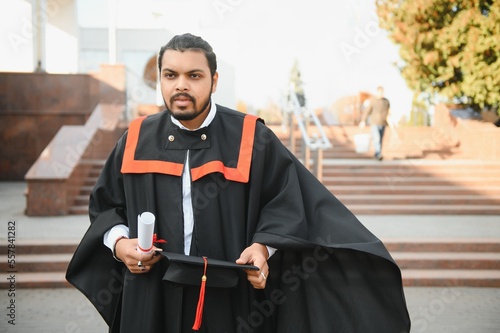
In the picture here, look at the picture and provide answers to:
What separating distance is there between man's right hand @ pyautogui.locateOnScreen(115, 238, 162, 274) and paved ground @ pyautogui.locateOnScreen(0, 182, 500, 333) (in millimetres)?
2793

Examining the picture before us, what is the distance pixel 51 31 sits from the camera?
63.0ft

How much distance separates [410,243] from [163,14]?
1757 cm

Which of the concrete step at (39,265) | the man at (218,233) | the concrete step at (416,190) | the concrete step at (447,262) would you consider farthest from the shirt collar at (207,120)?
the concrete step at (416,190)

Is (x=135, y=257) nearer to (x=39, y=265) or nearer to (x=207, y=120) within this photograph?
(x=207, y=120)

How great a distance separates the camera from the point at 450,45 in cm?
1385

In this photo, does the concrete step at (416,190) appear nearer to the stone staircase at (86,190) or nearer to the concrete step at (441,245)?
the concrete step at (441,245)

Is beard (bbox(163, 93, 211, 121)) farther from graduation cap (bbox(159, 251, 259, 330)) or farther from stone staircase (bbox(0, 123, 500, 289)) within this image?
stone staircase (bbox(0, 123, 500, 289))

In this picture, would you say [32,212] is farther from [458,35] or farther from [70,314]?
[458,35]

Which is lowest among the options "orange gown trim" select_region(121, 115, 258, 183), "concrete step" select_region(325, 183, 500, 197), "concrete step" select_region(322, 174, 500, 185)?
"concrete step" select_region(325, 183, 500, 197)

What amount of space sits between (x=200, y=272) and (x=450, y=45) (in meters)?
13.4

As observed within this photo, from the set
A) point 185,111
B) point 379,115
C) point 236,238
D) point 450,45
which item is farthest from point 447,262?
point 450,45

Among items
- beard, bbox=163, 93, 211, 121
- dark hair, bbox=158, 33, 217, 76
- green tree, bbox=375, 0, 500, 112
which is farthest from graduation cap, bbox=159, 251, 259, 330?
green tree, bbox=375, 0, 500, 112

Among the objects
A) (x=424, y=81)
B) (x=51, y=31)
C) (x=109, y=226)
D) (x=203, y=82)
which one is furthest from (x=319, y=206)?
(x=51, y=31)

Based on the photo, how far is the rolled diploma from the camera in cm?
199
